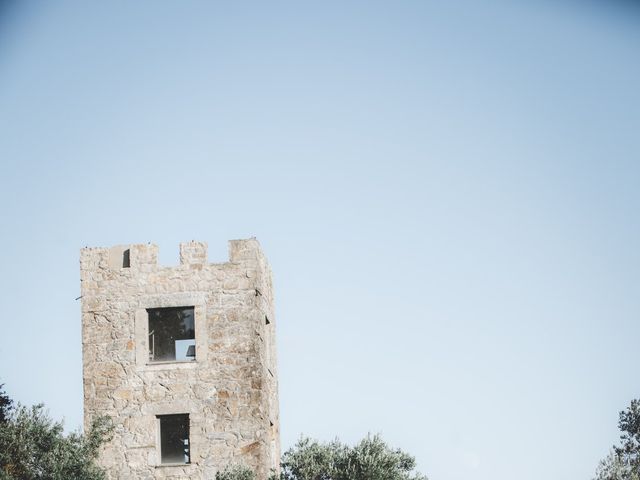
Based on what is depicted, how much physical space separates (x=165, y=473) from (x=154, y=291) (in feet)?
16.8

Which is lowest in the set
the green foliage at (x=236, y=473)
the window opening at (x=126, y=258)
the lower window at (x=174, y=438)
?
the green foliage at (x=236, y=473)

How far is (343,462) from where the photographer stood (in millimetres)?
29688

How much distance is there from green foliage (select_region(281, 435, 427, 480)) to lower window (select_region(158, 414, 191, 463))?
2.89m

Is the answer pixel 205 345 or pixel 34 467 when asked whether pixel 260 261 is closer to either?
pixel 205 345

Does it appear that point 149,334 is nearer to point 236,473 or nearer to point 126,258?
point 126,258

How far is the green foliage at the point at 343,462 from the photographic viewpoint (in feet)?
96.2

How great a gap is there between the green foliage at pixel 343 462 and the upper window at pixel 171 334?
422cm

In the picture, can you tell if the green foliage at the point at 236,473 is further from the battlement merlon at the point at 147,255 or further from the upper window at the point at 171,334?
the battlement merlon at the point at 147,255

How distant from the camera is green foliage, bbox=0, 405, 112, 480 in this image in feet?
91.9

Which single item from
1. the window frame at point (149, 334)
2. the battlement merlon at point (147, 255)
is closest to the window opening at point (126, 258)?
the battlement merlon at point (147, 255)

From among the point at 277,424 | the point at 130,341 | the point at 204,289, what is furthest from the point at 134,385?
the point at 277,424

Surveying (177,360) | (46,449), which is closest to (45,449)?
(46,449)

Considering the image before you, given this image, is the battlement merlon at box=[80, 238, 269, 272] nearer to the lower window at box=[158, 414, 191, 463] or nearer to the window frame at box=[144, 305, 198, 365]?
the window frame at box=[144, 305, 198, 365]

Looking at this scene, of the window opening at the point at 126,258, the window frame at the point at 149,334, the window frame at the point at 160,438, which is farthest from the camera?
the window opening at the point at 126,258
